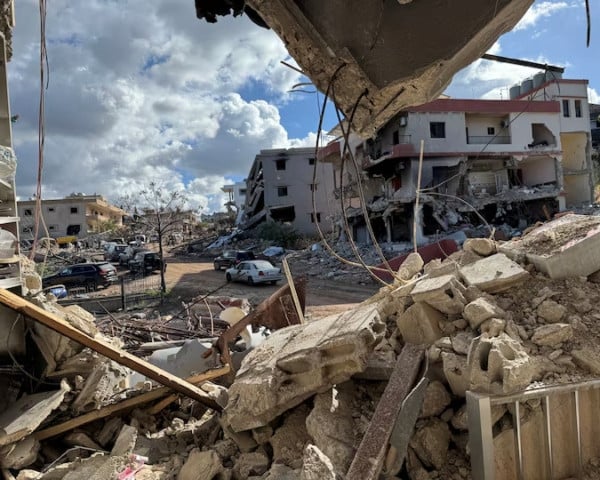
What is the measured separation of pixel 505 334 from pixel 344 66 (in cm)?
228

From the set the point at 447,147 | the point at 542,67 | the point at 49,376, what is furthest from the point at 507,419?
the point at 447,147

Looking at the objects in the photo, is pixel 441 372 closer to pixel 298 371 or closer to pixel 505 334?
pixel 505 334

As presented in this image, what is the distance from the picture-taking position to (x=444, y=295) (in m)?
3.70

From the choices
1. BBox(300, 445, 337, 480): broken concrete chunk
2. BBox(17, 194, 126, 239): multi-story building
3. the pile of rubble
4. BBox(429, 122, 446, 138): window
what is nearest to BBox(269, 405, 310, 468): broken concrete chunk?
the pile of rubble

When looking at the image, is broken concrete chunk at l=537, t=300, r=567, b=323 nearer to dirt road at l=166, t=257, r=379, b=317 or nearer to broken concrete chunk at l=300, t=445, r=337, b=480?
broken concrete chunk at l=300, t=445, r=337, b=480

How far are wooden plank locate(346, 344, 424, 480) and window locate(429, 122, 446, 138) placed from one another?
1194 inches

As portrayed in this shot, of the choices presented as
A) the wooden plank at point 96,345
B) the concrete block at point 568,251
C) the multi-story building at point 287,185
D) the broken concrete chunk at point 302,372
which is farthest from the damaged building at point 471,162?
the broken concrete chunk at point 302,372

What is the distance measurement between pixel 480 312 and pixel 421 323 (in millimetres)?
575

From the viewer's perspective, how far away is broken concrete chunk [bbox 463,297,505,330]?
132 inches

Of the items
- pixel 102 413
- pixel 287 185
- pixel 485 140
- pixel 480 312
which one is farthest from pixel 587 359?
pixel 287 185

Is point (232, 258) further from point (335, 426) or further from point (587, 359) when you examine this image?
point (587, 359)

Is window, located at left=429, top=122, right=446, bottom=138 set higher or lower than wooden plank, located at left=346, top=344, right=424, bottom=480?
higher

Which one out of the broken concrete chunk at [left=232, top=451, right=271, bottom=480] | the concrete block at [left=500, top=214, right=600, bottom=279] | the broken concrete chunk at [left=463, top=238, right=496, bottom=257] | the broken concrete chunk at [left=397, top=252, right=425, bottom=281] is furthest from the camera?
the broken concrete chunk at [left=397, top=252, right=425, bottom=281]

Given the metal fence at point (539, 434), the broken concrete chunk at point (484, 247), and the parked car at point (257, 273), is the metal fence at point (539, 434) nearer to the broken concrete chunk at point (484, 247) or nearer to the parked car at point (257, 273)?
the broken concrete chunk at point (484, 247)
